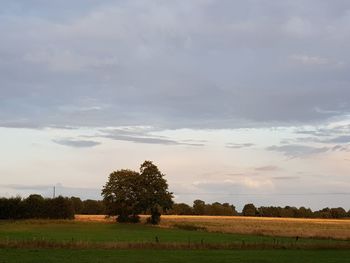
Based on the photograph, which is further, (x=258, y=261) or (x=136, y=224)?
(x=136, y=224)

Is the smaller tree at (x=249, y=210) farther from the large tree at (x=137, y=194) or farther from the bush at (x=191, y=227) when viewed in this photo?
the bush at (x=191, y=227)

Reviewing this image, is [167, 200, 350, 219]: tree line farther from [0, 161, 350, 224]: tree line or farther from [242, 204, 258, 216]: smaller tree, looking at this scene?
[0, 161, 350, 224]: tree line

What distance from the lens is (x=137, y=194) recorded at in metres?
104

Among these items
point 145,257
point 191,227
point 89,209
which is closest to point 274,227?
point 191,227

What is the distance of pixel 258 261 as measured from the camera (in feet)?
110

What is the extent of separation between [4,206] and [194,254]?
74750mm

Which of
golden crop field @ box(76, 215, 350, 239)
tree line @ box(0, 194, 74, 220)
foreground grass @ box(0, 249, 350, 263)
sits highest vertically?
tree line @ box(0, 194, 74, 220)

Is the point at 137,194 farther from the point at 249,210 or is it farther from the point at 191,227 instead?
the point at 249,210

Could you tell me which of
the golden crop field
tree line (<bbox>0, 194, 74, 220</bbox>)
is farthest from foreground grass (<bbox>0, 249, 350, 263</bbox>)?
tree line (<bbox>0, 194, 74, 220</bbox>)

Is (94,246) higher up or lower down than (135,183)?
lower down

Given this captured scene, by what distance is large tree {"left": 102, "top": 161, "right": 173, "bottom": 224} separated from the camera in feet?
340

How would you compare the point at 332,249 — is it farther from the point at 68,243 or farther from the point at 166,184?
the point at 166,184

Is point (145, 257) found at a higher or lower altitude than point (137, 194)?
lower

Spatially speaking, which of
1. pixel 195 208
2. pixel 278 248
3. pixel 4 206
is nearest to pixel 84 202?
pixel 195 208
